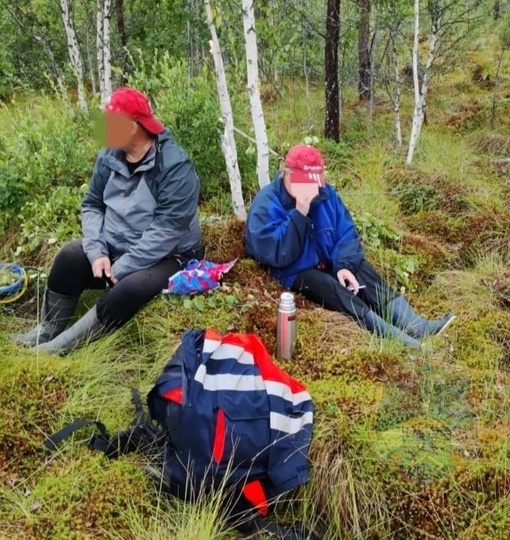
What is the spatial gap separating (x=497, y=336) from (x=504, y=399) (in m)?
0.71

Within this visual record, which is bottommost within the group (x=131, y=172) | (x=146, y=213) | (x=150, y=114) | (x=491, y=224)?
(x=491, y=224)

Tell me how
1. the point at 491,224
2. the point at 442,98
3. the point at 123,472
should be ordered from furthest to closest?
the point at 442,98, the point at 491,224, the point at 123,472

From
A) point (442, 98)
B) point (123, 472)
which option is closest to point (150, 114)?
point (123, 472)

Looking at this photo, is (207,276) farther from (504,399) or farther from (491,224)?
(491,224)

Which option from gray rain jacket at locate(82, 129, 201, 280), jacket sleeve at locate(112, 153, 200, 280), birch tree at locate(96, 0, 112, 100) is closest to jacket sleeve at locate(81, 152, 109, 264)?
gray rain jacket at locate(82, 129, 201, 280)

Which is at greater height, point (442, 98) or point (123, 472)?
point (442, 98)

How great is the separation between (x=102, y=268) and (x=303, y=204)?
1.32 meters

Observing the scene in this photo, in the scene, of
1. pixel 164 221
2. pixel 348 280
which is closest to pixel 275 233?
pixel 348 280

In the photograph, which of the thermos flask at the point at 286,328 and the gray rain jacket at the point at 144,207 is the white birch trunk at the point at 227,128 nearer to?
the gray rain jacket at the point at 144,207

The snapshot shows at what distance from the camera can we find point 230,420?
235 centimetres

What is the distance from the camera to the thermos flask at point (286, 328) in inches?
117

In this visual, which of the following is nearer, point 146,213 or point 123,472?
point 123,472

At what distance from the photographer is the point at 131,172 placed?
3.33 meters

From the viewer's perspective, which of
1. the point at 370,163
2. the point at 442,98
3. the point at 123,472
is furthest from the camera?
the point at 442,98
